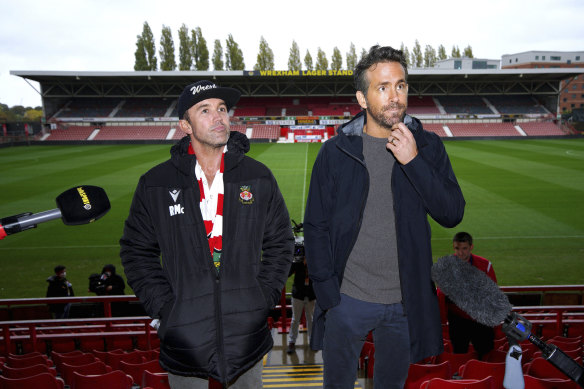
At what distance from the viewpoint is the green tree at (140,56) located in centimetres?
6334

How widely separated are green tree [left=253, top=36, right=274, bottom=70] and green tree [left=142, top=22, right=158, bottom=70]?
697 inches

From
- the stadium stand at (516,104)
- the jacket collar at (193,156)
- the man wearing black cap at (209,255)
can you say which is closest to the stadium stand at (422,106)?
the stadium stand at (516,104)

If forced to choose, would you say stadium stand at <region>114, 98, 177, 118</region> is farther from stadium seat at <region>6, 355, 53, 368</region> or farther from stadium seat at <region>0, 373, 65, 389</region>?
stadium seat at <region>0, 373, 65, 389</region>

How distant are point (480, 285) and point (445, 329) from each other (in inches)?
176

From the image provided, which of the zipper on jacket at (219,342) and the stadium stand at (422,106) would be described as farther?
the stadium stand at (422,106)

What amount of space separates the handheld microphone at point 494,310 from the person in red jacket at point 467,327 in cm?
295

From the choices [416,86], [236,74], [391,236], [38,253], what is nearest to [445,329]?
[391,236]

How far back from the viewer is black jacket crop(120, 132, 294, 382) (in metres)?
1.94

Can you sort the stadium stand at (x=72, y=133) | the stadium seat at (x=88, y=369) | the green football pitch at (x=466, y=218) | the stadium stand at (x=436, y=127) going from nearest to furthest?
1. the stadium seat at (x=88, y=369)
2. the green football pitch at (x=466, y=218)
3. the stadium stand at (x=72, y=133)
4. the stadium stand at (x=436, y=127)

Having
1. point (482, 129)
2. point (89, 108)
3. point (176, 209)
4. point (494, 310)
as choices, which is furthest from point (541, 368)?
point (89, 108)

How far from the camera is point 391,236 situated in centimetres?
213

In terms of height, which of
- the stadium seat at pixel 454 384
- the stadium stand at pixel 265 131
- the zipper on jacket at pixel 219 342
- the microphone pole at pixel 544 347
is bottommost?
the stadium seat at pixel 454 384

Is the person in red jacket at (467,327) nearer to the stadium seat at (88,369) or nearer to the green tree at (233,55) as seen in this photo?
the stadium seat at (88,369)

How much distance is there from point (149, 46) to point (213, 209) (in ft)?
232
